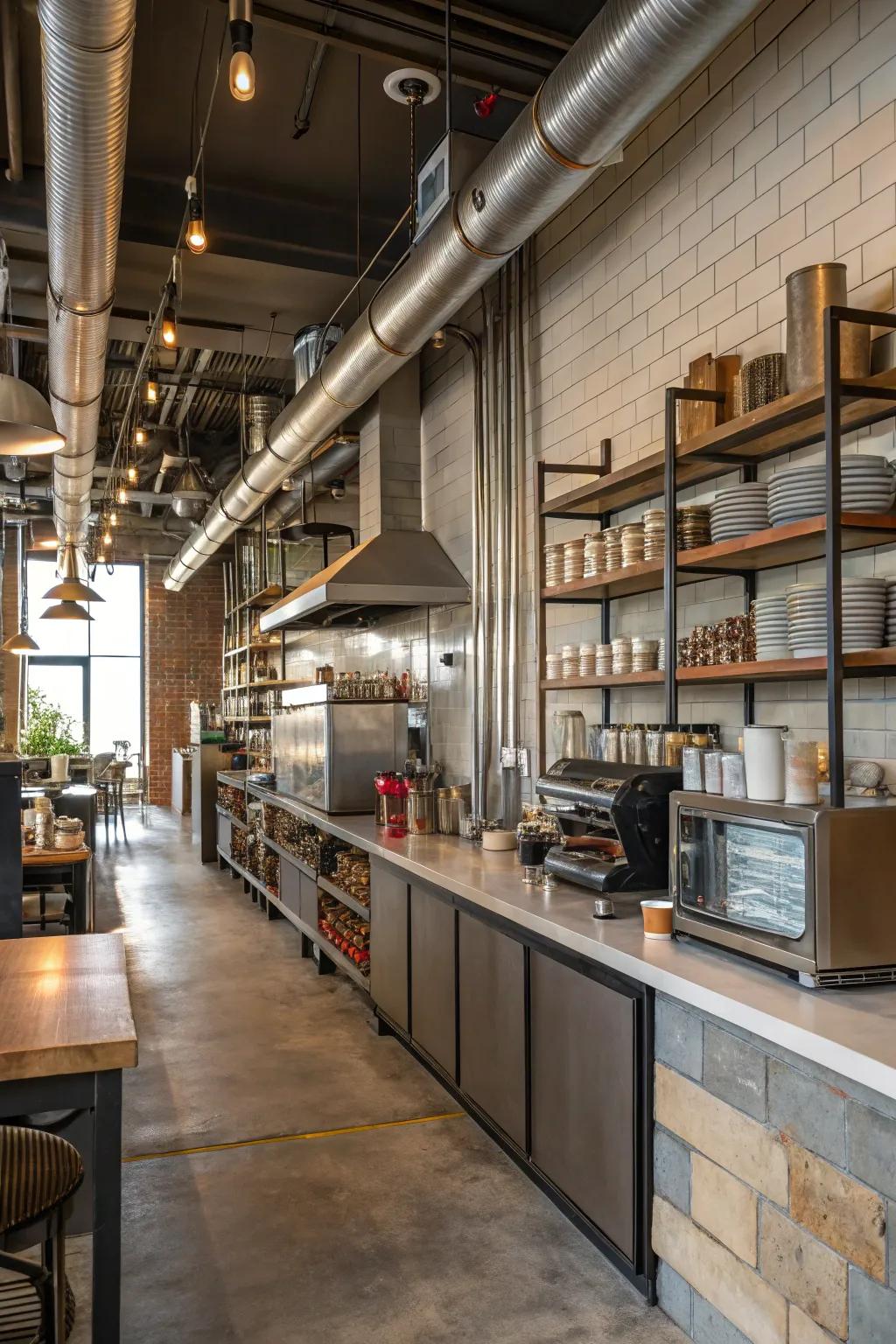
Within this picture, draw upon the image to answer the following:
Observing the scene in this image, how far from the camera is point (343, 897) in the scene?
5.47 meters

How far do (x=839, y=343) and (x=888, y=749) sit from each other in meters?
1.15

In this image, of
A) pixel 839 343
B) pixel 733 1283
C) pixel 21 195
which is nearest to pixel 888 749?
pixel 839 343

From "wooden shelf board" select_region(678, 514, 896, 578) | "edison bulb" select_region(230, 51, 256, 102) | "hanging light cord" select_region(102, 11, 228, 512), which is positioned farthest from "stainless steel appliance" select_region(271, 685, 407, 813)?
"edison bulb" select_region(230, 51, 256, 102)

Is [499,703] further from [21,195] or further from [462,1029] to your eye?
[21,195]

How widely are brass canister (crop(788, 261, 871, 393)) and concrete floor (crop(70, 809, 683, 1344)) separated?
259 centimetres

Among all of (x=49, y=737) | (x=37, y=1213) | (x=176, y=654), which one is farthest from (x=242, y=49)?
(x=176, y=654)

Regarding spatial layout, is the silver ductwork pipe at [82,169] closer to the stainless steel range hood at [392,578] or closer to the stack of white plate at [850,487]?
the stainless steel range hood at [392,578]

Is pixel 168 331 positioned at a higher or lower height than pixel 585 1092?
higher

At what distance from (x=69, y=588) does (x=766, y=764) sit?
798 cm

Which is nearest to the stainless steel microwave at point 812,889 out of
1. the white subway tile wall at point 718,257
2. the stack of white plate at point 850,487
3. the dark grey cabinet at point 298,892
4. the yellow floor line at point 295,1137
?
the white subway tile wall at point 718,257

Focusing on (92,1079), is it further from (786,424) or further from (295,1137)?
(786,424)

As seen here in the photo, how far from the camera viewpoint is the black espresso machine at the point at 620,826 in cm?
312

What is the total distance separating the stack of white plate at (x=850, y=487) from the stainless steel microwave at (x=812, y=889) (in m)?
0.87

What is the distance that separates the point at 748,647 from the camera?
10.3 feet
